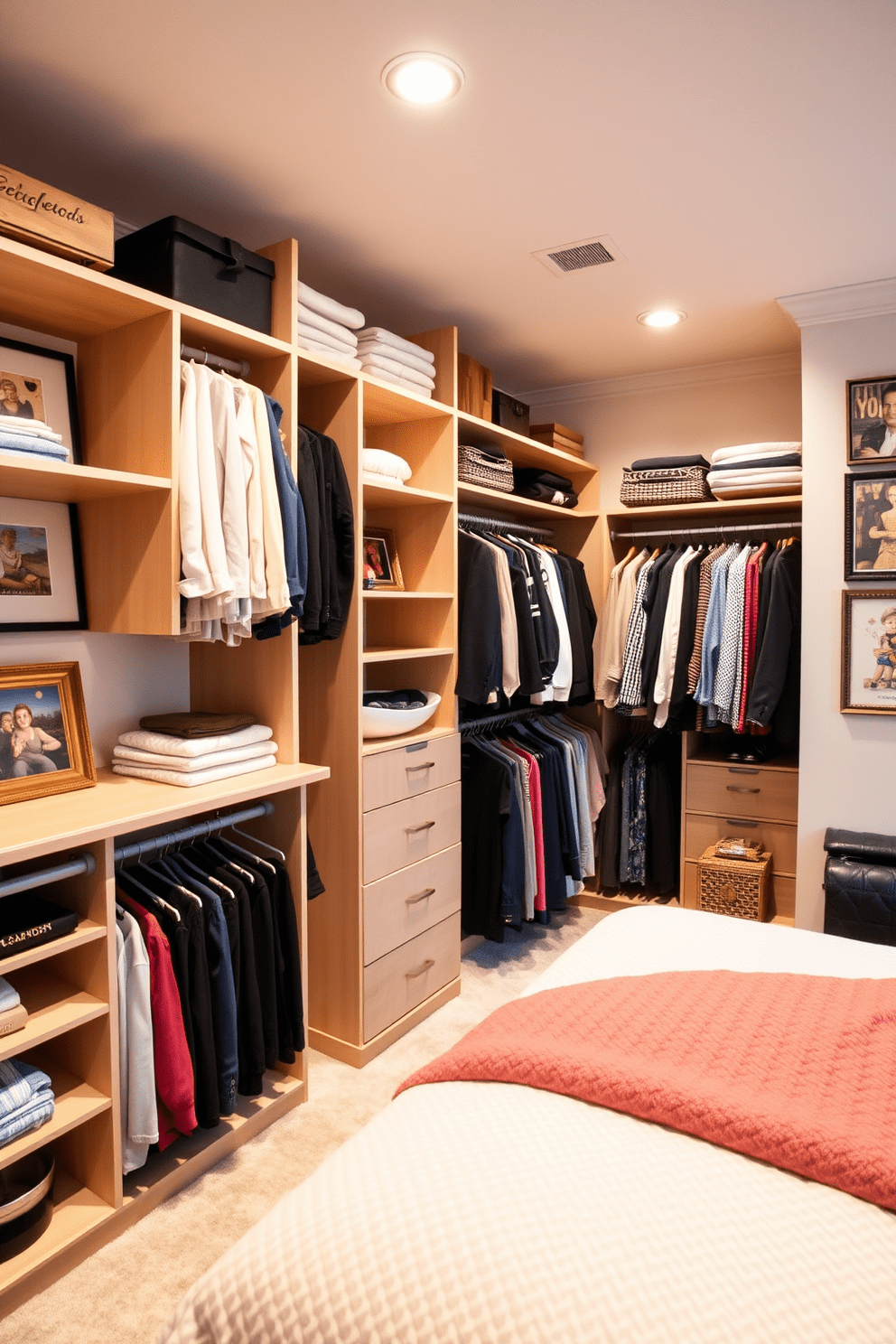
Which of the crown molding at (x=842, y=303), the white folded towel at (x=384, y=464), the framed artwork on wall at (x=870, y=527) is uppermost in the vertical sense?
the crown molding at (x=842, y=303)

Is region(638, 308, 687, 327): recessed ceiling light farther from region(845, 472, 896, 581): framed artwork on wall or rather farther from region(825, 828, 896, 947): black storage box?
region(825, 828, 896, 947): black storage box

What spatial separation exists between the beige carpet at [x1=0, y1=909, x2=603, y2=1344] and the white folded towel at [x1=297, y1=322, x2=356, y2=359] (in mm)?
2213

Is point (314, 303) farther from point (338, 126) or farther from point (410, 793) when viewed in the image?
point (410, 793)

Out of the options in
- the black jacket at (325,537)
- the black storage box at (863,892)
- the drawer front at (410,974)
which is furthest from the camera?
the black storage box at (863,892)

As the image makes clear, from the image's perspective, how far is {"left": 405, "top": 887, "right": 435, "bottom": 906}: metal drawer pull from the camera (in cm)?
281

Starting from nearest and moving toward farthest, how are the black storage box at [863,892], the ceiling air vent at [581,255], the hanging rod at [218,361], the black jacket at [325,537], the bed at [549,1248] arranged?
the bed at [549,1248] < the hanging rod at [218,361] < the black jacket at [325,537] < the ceiling air vent at [581,255] < the black storage box at [863,892]

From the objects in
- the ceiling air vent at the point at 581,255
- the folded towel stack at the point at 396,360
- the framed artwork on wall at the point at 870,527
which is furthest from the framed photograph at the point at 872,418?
the folded towel stack at the point at 396,360

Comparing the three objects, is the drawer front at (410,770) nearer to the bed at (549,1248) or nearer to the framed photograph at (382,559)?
the framed photograph at (382,559)

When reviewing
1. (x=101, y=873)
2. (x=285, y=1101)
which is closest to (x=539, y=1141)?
(x=101, y=873)

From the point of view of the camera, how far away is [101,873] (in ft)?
5.86

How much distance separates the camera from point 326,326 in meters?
2.49

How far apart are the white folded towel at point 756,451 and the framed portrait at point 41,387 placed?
2.54m

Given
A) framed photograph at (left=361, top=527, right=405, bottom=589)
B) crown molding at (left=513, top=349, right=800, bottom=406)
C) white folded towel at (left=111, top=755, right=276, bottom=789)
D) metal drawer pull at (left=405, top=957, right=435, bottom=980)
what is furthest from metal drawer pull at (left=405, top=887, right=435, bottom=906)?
crown molding at (left=513, top=349, right=800, bottom=406)

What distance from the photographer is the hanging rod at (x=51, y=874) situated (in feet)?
5.36
